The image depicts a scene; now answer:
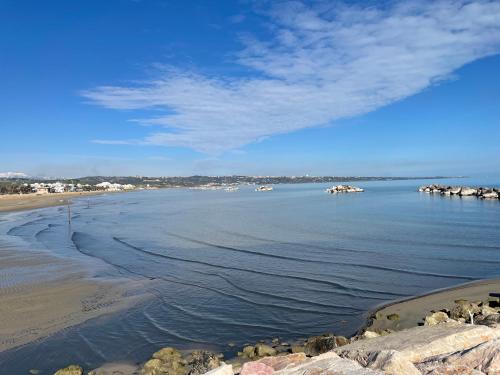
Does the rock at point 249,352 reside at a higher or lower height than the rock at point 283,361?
lower

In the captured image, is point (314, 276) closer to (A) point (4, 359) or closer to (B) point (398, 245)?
(B) point (398, 245)

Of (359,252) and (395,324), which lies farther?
(359,252)

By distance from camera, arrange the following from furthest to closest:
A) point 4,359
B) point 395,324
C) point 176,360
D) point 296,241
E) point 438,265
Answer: point 296,241 → point 438,265 → point 395,324 → point 4,359 → point 176,360

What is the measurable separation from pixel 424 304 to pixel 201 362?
8.74m

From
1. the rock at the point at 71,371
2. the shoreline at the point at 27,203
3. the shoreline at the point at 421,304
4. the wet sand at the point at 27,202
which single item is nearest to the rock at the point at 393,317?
the shoreline at the point at 421,304

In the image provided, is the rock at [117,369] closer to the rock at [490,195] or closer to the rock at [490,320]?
the rock at [490,320]

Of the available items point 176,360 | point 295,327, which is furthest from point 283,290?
point 176,360

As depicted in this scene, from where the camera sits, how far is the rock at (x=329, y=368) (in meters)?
6.40

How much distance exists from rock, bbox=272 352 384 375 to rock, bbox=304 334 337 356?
321cm

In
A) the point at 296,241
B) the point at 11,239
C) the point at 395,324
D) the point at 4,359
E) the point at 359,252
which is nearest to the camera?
the point at 4,359

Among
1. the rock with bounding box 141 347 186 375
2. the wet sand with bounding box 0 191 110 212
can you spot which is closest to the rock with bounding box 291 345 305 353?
the rock with bounding box 141 347 186 375

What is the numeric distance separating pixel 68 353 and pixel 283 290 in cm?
896

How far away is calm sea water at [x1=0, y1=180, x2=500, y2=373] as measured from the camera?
491 inches

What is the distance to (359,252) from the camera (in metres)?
25.3
